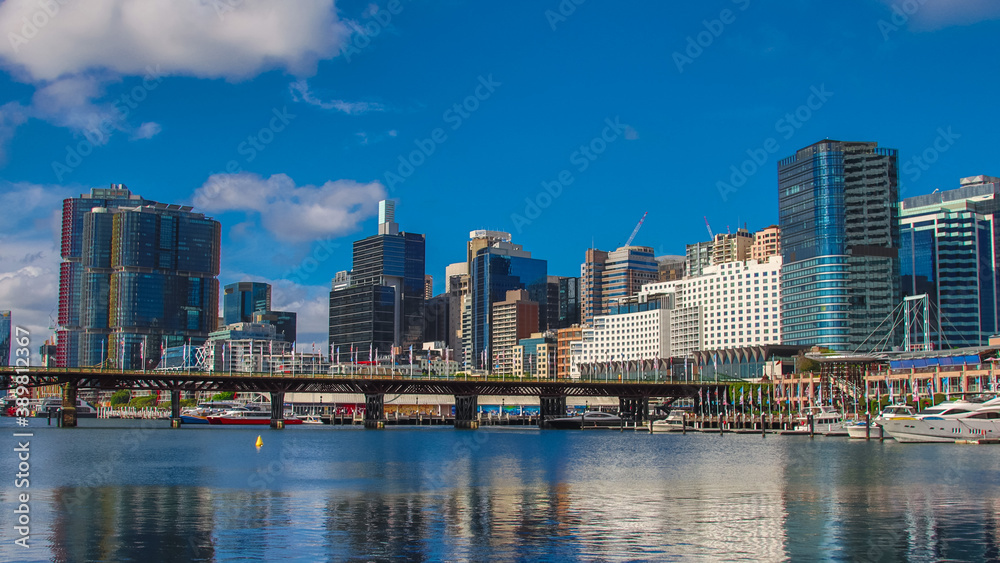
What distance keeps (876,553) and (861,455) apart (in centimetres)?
7195

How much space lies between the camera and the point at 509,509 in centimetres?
5722

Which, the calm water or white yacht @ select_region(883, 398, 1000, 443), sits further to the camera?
white yacht @ select_region(883, 398, 1000, 443)

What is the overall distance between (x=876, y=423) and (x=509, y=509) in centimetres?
11307

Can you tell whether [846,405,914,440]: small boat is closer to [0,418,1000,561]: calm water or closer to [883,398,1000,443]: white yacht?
[883,398,1000,443]: white yacht

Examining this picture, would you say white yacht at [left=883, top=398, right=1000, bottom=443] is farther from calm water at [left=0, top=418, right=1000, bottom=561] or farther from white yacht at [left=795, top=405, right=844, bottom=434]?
calm water at [left=0, top=418, right=1000, bottom=561]

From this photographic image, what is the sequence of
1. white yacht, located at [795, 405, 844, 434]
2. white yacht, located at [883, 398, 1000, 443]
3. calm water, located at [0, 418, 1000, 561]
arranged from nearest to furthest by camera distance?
calm water, located at [0, 418, 1000, 561], white yacht, located at [883, 398, 1000, 443], white yacht, located at [795, 405, 844, 434]

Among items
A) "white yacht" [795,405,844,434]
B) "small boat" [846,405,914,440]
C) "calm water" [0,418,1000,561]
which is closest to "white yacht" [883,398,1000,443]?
"small boat" [846,405,914,440]

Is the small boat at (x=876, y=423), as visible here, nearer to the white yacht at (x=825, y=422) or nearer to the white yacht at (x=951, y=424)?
the white yacht at (x=951, y=424)

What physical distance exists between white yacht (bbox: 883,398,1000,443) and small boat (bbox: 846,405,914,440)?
3.37 meters

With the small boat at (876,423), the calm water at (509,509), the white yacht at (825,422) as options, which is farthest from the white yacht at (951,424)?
the calm water at (509,509)

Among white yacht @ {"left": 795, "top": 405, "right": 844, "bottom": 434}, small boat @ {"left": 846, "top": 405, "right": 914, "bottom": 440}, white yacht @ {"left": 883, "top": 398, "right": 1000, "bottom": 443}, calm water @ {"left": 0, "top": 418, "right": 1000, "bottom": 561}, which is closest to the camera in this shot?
calm water @ {"left": 0, "top": 418, "right": 1000, "bottom": 561}

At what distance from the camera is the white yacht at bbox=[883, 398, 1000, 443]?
133 metres

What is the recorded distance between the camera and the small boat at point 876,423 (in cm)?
14775

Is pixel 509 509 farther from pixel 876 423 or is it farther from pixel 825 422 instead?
pixel 825 422
